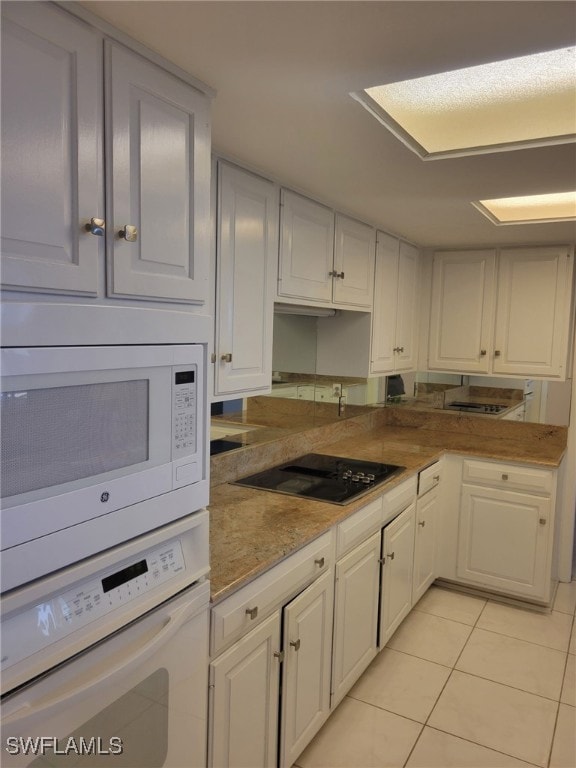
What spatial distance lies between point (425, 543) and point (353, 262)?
1652mm

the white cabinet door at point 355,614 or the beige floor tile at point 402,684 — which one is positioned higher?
the white cabinet door at point 355,614

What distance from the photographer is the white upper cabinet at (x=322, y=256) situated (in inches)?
89.1

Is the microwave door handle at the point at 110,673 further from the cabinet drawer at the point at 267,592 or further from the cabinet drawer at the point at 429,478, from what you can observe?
the cabinet drawer at the point at 429,478

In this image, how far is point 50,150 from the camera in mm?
1019

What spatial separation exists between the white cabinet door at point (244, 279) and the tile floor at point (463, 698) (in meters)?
1.45

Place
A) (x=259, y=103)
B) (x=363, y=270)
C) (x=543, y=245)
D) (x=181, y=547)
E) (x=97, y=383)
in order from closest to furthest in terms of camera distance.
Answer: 1. (x=97, y=383)
2. (x=181, y=547)
3. (x=259, y=103)
4. (x=363, y=270)
5. (x=543, y=245)

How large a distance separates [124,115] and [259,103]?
49 cm

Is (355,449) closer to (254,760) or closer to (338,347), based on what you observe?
(338,347)

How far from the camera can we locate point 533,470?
3117 mm

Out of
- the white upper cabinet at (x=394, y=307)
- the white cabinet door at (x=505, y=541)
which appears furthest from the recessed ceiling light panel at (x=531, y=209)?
the white cabinet door at (x=505, y=541)

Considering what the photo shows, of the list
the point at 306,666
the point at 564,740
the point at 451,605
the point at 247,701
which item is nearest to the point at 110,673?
the point at 247,701

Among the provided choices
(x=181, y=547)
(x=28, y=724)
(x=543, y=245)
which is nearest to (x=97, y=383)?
(x=181, y=547)

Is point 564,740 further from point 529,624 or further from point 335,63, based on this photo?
point 335,63

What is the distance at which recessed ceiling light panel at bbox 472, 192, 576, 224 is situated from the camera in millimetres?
2783
